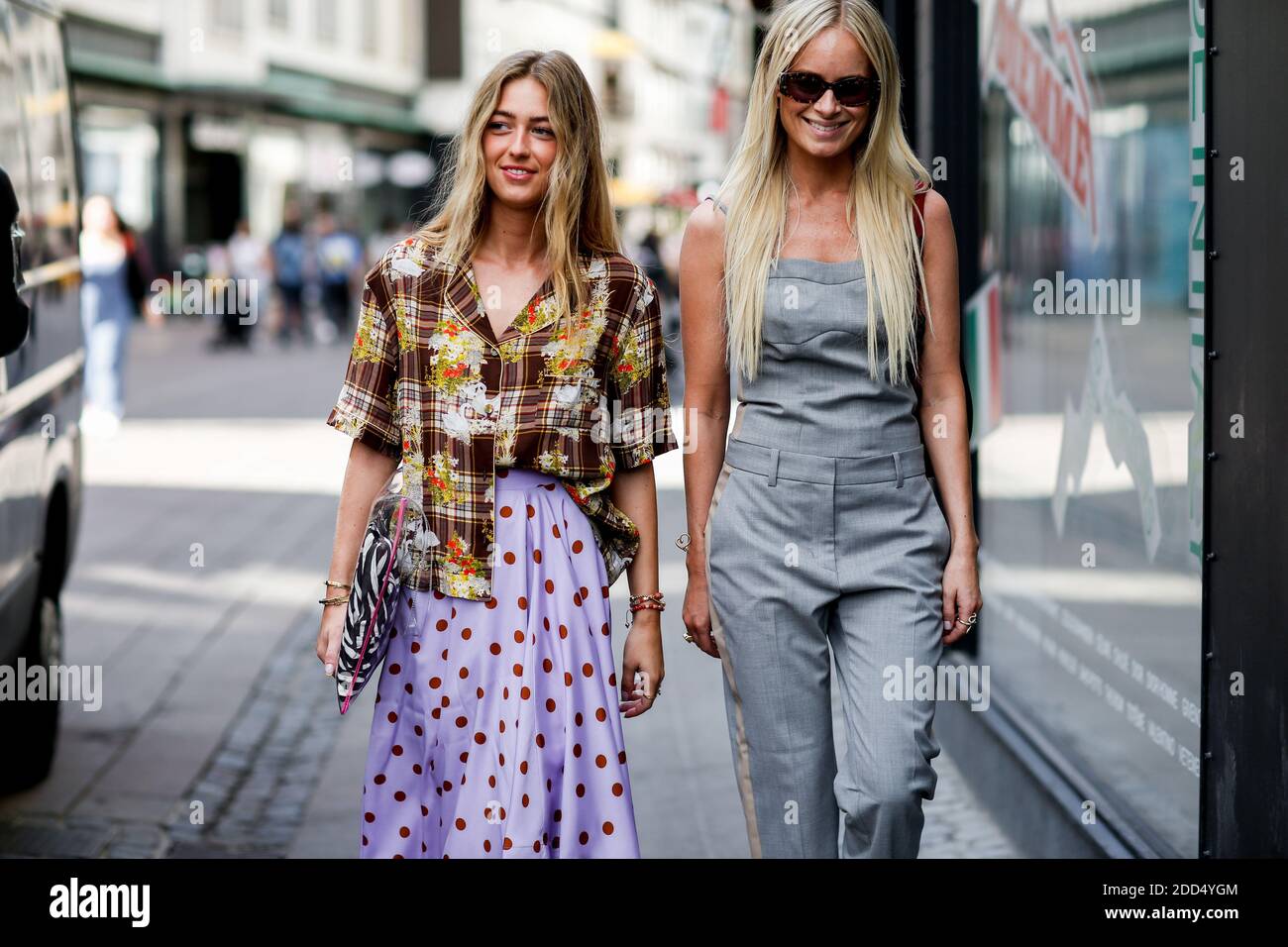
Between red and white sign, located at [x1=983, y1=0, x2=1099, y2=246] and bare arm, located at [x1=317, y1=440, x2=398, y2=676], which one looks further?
red and white sign, located at [x1=983, y1=0, x2=1099, y2=246]

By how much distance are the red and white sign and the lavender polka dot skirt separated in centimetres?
235

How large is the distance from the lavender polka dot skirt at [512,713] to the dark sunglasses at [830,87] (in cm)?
83

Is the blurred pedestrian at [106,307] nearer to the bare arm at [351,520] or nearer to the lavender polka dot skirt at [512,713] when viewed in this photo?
the bare arm at [351,520]

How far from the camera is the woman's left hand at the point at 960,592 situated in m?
3.39

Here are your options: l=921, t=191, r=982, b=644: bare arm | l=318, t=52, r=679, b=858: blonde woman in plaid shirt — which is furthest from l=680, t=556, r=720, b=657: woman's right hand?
l=921, t=191, r=982, b=644: bare arm

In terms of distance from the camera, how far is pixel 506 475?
10.8 feet

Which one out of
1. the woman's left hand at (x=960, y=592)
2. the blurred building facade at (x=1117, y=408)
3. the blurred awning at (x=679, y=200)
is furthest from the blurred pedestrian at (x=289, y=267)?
the woman's left hand at (x=960, y=592)

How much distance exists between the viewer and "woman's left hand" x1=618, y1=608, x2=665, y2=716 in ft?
11.2

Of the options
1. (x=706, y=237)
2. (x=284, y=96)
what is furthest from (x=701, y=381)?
(x=284, y=96)

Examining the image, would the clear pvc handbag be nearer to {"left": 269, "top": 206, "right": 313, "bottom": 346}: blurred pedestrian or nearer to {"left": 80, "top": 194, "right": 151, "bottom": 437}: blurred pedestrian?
{"left": 80, "top": 194, "right": 151, "bottom": 437}: blurred pedestrian

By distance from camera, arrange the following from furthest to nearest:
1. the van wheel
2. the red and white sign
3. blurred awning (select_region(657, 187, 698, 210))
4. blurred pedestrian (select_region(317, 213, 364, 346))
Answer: blurred awning (select_region(657, 187, 698, 210)) < blurred pedestrian (select_region(317, 213, 364, 346)) < the van wheel < the red and white sign

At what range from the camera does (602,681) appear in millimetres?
3275
